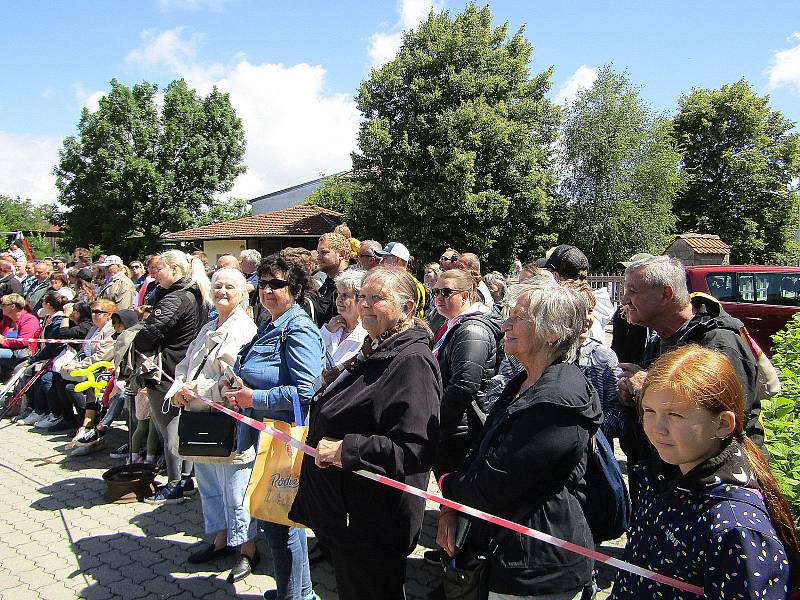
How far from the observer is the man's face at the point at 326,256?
600cm

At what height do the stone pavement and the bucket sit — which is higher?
the bucket

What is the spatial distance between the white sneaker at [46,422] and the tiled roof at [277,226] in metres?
21.3

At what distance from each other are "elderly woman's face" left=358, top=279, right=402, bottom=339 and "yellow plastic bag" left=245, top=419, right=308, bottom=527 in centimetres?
75

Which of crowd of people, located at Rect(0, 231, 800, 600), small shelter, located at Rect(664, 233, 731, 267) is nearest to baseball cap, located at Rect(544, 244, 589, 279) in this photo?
crowd of people, located at Rect(0, 231, 800, 600)

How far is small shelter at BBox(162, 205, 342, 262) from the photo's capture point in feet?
96.9

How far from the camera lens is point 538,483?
6.83 feet

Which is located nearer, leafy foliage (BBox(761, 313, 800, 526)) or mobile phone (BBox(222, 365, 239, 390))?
leafy foliage (BBox(761, 313, 800, 526))

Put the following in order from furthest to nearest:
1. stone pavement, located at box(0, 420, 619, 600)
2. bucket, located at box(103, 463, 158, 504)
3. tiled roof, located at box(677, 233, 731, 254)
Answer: tiled roof, located at box(677, 233, 731, 254) → bucket, located at box(103, 463, 158, 504) → stone pavement, located at box(0, 420, 619, 600)

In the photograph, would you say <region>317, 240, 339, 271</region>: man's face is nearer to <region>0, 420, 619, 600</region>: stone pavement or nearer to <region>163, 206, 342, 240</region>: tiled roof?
<region>0, 420, 619, 600</region>: stone pavement

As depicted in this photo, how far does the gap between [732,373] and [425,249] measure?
75.7 feet

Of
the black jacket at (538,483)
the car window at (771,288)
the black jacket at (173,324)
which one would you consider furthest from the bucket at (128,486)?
the car window at (771,288)

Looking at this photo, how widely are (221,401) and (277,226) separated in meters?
27.6

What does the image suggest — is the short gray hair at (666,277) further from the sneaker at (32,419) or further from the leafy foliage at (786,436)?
the sneaker at (32,419)

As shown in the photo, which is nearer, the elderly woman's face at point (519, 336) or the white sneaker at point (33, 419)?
the elderly woman's face at point (519, 336)
